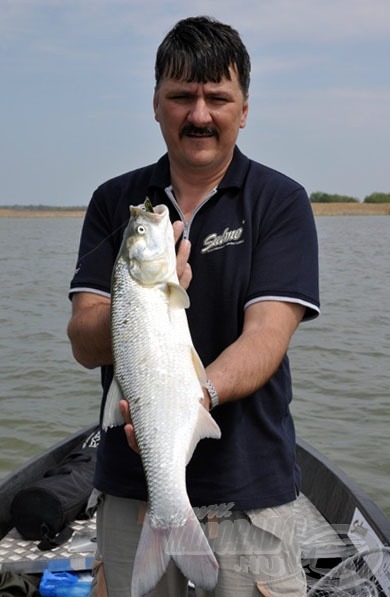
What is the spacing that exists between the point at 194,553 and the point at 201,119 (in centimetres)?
152

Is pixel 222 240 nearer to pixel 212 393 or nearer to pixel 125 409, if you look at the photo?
pixel 212 393

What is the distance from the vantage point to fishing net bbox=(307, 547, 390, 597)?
159 inches

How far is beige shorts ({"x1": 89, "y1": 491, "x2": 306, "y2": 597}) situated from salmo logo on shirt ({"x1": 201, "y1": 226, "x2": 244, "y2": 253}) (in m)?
0.95

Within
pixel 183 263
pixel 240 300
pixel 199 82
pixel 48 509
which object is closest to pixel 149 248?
pixel 183 263

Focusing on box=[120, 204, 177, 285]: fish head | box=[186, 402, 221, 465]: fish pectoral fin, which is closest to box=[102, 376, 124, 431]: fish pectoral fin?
box=[186, 402, 221, 465]: fish pectoral fin

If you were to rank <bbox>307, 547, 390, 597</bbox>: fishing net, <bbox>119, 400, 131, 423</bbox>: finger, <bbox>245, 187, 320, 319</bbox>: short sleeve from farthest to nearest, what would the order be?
<bbox>307, 547, 390, 597</bbox>: fishing net → <bbox>245, 187, 320, 319</bbox>: short sleeve → <bbox>119, 400, 131, 423</bbox>: finger

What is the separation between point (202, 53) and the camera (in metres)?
2.97

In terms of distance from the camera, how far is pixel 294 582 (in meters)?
3.00

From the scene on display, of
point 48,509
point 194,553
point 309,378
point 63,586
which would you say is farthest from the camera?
point 309,378

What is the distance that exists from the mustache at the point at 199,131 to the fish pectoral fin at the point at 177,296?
0.72 m

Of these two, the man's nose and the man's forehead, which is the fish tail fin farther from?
the man's forehead

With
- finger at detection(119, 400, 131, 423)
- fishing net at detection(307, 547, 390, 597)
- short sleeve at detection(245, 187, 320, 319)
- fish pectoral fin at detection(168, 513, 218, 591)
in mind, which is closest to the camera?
fish pectoral fin at detection(168, 513, 218, 591)

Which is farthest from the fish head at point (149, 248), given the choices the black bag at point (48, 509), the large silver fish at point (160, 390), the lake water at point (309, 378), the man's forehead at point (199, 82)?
the lake water at point (309, 378)

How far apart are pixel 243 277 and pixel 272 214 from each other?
0.27m
